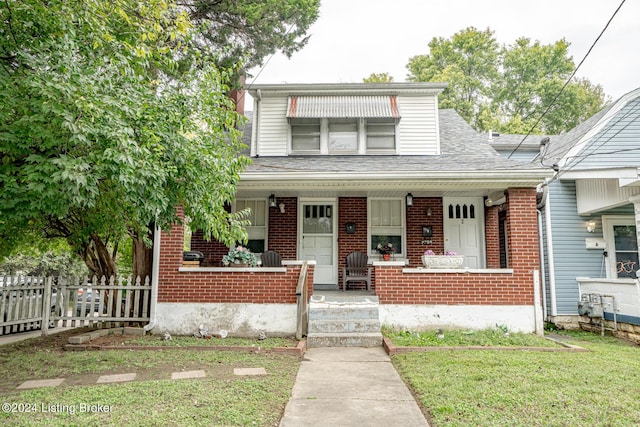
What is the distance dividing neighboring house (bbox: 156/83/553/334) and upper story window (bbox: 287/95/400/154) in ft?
0.09

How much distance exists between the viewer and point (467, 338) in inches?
267

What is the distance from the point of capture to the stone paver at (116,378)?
15.2 ft

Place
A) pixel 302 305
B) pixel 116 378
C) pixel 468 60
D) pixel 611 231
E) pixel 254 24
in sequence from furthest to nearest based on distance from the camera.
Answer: pixel 468 60, pixel 611 231, pixel 254 24, pixel 302 305, pixel 116 378

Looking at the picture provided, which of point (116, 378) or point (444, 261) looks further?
point (444, 261)

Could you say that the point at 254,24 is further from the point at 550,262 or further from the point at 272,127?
the point at 550,262

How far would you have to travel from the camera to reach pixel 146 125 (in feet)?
15.1

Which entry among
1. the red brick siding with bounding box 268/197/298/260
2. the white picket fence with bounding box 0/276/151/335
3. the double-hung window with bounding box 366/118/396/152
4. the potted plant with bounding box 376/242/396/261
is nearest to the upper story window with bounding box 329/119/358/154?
the double-hung window with bounding box 366/118/396/152

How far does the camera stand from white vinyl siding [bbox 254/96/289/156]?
10312mm

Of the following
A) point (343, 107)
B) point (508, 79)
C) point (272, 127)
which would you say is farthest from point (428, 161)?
point (508, 79)

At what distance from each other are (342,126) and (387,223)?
9.02 ft

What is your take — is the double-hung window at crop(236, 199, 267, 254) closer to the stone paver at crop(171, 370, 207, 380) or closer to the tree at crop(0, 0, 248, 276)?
the tree at crop(0, 0, 248, 276)

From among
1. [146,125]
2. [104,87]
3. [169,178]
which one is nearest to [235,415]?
[169,178]

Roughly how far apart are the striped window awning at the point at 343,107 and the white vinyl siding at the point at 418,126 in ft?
1.32

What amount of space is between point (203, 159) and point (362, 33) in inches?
652
